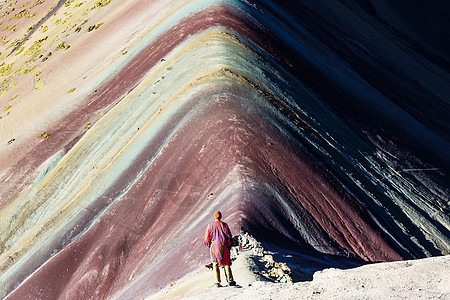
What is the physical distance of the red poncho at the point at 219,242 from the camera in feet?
35.6

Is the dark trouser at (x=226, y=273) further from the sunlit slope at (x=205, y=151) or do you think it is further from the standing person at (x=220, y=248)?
the sunlit slope at (x=205, y=151)

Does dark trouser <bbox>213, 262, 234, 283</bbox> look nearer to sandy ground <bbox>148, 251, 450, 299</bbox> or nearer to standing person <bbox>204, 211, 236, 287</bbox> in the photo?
standing person <bbox>204, 211, 236, 287</bbox>

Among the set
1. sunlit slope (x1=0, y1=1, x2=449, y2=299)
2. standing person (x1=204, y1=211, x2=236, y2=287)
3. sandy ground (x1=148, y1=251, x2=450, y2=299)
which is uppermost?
sandy ground (x1=148, y1=251, x2=450, y2=299)

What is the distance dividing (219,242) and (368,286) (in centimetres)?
284

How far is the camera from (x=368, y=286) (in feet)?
29.3

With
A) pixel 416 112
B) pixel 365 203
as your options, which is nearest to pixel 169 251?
pixel 365 203

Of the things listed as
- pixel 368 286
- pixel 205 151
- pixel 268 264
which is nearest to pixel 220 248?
pixel 268 264

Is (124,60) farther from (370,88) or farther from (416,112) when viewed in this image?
(416,112)

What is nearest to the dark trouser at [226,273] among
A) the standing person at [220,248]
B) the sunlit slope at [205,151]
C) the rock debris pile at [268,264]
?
the standing person at [220,248]

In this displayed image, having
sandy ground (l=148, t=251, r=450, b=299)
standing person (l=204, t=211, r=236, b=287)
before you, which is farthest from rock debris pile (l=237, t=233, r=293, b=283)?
standing person (l=204, t=211, r=236, b=287)

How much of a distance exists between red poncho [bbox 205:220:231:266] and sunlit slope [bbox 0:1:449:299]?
2.60 m

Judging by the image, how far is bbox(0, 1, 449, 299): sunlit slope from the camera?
16.2 m

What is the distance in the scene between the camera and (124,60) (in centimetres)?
2902

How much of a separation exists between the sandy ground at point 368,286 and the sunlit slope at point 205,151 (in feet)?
11.9
